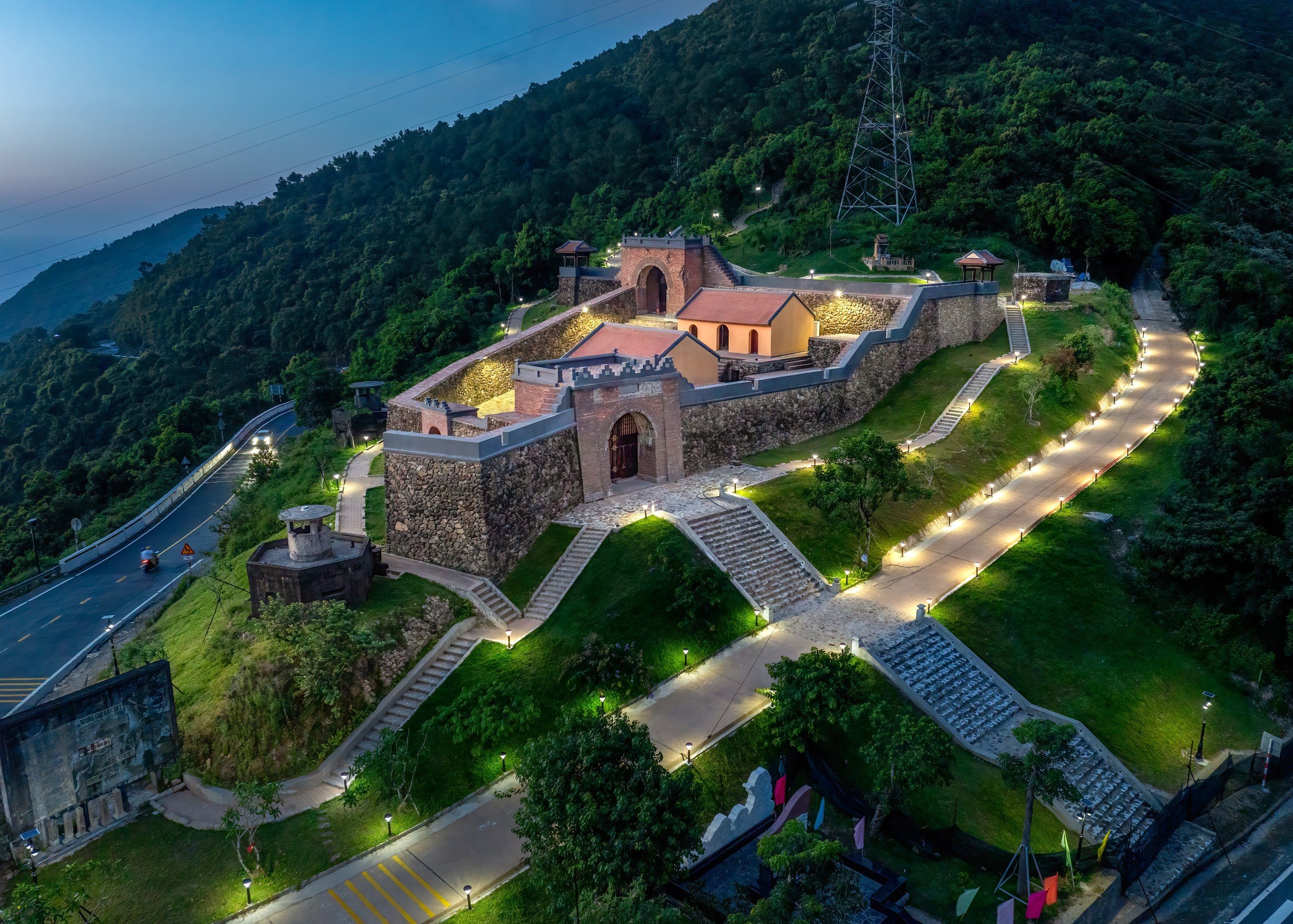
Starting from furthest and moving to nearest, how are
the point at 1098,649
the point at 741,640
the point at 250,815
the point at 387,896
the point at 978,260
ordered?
the point at 978,260 < the point at 1098,649 < the point at 741,640 < the point at 250,815 < the point at 387,896

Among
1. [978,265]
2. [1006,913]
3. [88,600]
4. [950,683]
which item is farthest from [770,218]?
[1006,913]

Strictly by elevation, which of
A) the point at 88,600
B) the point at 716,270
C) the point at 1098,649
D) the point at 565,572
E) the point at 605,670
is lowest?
the point at 88,600

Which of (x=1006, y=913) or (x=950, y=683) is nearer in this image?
(x=1006, y=913)

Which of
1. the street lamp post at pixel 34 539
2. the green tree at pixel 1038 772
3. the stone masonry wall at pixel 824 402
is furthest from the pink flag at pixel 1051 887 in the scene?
Answer: the street lamp post at pixel 34 539

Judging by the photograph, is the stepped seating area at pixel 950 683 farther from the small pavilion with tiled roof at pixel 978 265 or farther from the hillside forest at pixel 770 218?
the small pavilion with tiled roof at pixel 978 265

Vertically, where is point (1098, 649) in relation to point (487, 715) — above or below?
below

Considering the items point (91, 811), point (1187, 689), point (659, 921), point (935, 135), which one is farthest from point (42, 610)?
point (935, 135)

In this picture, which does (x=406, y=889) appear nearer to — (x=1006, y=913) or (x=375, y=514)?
(x=1006, y=913)

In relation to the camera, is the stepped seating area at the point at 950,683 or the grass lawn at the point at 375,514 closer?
the stepped seating area at the point at 950,683
